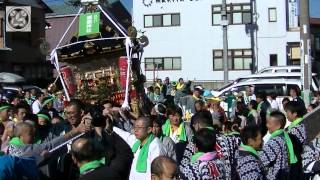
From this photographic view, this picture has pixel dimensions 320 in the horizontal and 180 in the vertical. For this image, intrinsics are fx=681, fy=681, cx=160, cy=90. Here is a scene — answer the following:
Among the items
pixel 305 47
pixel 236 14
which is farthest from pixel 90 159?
pixel 236 14

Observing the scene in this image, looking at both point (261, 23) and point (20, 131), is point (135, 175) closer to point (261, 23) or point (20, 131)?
point (20, 131)

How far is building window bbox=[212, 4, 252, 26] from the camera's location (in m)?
45.6

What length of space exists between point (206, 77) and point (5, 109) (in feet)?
117

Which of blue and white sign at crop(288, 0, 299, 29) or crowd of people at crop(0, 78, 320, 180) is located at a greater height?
blue and white sign at crop(288, 0, 299, 29)

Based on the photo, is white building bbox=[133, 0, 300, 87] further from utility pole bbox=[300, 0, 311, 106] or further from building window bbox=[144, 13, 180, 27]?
utility pole bbox=[300, 0, 311, 106]

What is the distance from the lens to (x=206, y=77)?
45.7m

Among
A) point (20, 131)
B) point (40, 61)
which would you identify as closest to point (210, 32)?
point (40, 61)

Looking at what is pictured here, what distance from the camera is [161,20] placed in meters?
47.2

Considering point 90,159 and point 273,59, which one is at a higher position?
point 273,59

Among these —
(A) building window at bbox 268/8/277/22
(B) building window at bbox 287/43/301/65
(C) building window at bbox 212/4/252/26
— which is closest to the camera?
(B) building window at bbox 287/43/301/65

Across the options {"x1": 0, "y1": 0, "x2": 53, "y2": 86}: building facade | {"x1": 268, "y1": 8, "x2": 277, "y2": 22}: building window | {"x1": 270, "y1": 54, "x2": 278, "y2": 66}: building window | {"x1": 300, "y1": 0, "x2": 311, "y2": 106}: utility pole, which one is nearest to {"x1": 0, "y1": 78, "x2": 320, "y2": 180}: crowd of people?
{"x1": 300, "y1": 0, "x2": 311, "y2": 106}: utility pole

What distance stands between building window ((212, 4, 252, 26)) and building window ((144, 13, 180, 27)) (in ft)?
8.46

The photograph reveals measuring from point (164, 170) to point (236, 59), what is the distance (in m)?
40.6

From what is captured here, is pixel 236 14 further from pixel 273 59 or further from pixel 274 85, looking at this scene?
pixel 274 85
